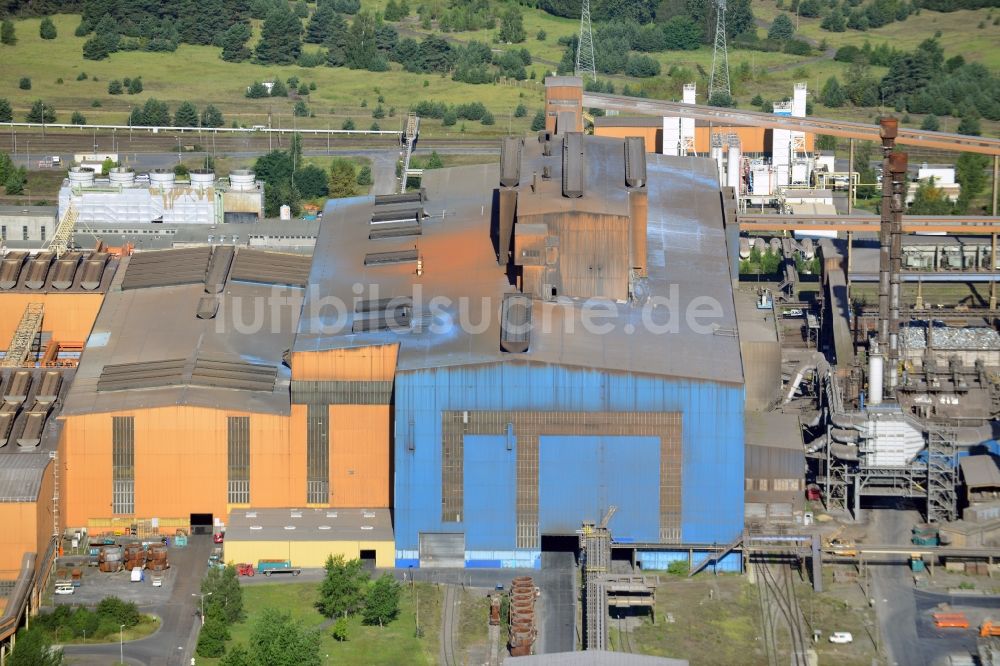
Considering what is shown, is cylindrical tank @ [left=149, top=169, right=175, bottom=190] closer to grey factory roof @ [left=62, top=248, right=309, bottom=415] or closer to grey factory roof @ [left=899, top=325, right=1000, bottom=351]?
grey factory roof @ [left=62, top=248, right=309, bottom=415]

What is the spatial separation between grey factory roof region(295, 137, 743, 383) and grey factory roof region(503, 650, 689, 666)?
65.4 ft

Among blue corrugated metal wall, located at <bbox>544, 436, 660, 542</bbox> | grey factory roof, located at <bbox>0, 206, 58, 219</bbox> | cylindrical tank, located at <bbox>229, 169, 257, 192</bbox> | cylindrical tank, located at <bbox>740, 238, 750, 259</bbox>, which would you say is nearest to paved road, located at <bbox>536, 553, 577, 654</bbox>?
blue corrugated metal wall, located at <bbox>544, 436, 660, 542</bbox>

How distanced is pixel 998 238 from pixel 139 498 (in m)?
68.9

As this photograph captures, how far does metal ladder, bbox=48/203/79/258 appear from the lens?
136 m

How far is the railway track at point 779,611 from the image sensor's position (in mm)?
96250

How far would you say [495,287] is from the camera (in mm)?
114312

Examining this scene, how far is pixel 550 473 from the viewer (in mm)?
104812

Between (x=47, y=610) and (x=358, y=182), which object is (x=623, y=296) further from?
(x=358, y=182)

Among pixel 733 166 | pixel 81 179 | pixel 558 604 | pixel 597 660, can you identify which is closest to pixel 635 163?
pixel 558 604

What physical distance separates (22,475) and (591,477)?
27518 mm

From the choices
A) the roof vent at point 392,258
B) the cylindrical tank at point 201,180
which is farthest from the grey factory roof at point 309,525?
the cylindrical tank at point 201,180

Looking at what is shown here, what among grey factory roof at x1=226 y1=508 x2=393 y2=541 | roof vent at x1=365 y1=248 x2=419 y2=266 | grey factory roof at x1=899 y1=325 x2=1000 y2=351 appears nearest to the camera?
grey factory roof at x1=226 y1=508 x2=393 y2=541

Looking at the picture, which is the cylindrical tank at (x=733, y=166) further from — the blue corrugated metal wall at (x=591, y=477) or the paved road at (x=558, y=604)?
the paved road at (x=558, y=604)

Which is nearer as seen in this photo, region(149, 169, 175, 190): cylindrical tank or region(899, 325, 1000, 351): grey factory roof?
region(899, 325, 1000, 351): grey factory roof
